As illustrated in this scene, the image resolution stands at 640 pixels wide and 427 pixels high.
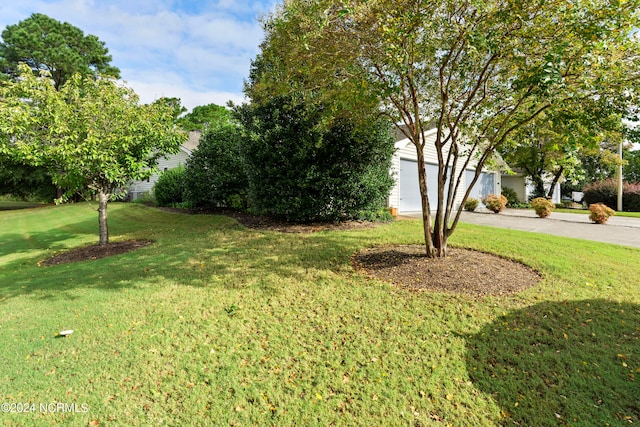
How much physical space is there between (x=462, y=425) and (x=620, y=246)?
757 cm

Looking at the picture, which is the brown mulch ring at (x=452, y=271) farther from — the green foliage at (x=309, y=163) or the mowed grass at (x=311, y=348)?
the green foliage at (x=309, y=163)

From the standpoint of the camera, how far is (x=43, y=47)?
70.5 feet

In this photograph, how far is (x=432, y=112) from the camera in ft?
19.8

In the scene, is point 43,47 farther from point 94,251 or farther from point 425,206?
point 425,206

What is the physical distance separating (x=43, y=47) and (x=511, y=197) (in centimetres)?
3488

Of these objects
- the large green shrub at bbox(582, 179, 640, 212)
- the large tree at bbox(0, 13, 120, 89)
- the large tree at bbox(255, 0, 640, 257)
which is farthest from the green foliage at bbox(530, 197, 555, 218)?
the large tree at bbox(0, 13, 120, 89)

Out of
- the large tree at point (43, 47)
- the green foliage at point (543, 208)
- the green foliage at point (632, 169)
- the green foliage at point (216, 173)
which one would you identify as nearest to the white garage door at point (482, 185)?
the green foliage at point (543, 208)

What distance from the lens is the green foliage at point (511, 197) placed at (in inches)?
792

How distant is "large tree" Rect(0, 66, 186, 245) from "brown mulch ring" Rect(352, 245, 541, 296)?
5.62m

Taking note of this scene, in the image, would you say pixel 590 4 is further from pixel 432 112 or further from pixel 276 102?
pixel 276 102

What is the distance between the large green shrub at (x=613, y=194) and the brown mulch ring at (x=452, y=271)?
20679 mm

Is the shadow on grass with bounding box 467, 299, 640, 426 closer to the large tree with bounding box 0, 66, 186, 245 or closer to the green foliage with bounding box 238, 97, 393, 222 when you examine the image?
the green foliage with bounding box 238, 97, 393, 222

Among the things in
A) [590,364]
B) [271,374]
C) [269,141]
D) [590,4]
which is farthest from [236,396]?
[269,141]

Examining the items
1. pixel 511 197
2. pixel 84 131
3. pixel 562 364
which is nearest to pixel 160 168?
pixel 84 131
